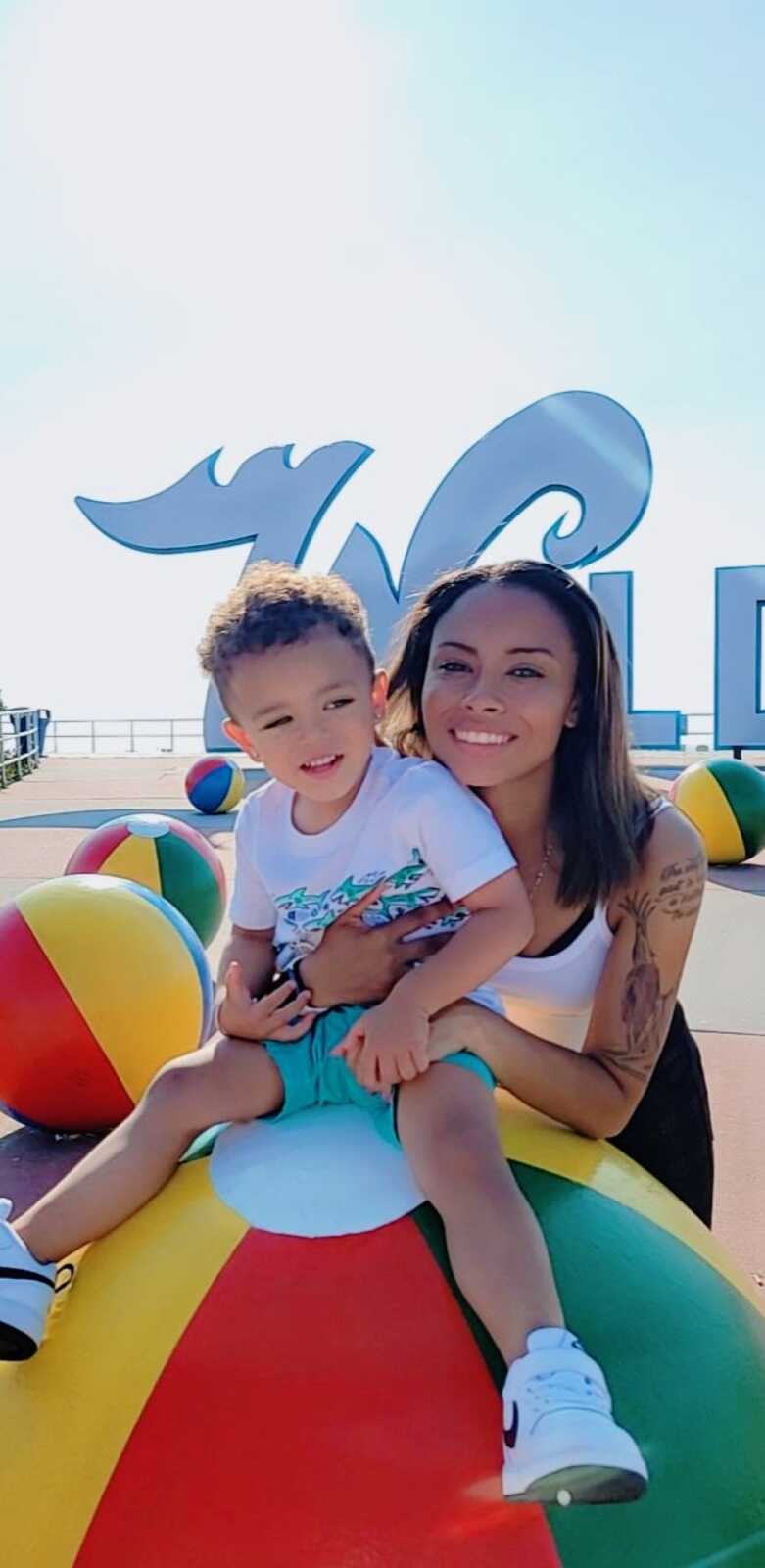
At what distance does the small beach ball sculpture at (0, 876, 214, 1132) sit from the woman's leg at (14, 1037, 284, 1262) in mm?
2255

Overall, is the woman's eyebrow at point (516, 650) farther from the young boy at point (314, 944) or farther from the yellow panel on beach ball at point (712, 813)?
the yellow panel on beach ball at point (712, 813)

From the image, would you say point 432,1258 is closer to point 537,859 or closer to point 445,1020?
point 445,1020

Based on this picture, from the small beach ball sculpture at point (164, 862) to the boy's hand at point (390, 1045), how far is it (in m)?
4.57

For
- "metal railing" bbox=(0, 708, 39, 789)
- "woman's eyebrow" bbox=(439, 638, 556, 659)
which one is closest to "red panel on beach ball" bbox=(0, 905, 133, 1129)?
"woman's eyebrow" bbox=(439, 638, 556, 659)

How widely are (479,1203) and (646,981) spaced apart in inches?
29.8

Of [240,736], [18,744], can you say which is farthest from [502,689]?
[18,744]

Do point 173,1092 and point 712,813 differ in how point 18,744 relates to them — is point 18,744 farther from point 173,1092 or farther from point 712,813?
point 173,1092

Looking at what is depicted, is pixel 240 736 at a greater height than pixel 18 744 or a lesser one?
greater

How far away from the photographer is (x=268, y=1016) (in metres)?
2.10

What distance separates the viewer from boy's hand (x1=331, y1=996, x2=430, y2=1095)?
1919 mm

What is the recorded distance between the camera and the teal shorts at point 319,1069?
2061 mm

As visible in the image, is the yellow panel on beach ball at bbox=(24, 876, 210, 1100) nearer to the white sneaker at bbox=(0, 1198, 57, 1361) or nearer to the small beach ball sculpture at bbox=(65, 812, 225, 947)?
the small beach ball sculpture at bbox=(65, 812, 225, 947)

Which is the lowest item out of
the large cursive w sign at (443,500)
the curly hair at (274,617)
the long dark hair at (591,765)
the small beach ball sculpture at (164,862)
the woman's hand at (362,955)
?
the small beach ball sculpture at (164,862)

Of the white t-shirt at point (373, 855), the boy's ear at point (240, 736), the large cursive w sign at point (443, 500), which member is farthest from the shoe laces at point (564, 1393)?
the large cursive w sign at point (443, 500)
